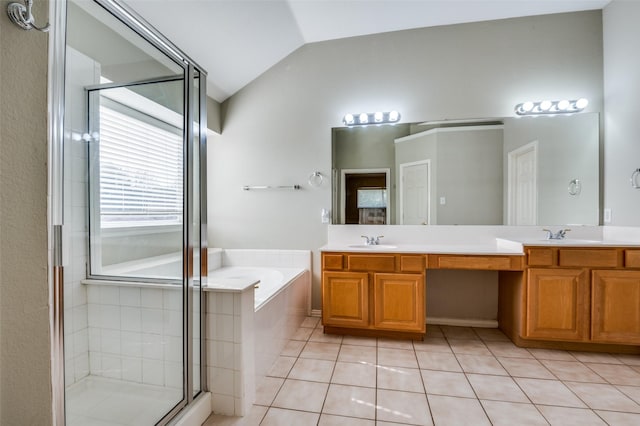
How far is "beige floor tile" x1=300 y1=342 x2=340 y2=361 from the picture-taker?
84.2 inches

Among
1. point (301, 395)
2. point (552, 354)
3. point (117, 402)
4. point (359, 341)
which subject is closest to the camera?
point (117, 402)

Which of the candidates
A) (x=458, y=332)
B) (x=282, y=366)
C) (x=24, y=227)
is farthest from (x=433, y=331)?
(x=24, y=227)

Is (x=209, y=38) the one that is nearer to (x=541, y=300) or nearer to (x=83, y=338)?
(x=83, y=338)

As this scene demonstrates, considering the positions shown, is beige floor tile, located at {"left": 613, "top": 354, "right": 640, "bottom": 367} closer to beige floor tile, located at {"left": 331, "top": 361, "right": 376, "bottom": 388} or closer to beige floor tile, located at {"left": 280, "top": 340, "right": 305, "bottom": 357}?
beige floor tile, located at {"left": 331, "top": 361, "right": 376, "bottom": 388}

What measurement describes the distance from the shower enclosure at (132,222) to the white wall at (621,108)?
10.3 feet

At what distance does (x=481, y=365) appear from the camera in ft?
6.56

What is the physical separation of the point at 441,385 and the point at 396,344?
589 mm

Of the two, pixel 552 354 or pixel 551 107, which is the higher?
pixel 551 107

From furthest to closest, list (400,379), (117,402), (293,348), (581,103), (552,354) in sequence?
(581,103) < (293,348) < (552,354) < (400,379) < (117,402)

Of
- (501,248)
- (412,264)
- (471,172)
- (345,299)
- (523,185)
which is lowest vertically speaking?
(345,299)

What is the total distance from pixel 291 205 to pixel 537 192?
90.9 inches

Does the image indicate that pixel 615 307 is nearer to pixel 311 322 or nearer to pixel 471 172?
pixel 471 172

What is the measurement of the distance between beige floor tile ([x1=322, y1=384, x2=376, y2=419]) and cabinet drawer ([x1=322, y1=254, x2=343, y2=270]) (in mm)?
926

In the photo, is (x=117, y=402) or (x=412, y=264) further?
(x=412, y=264)
